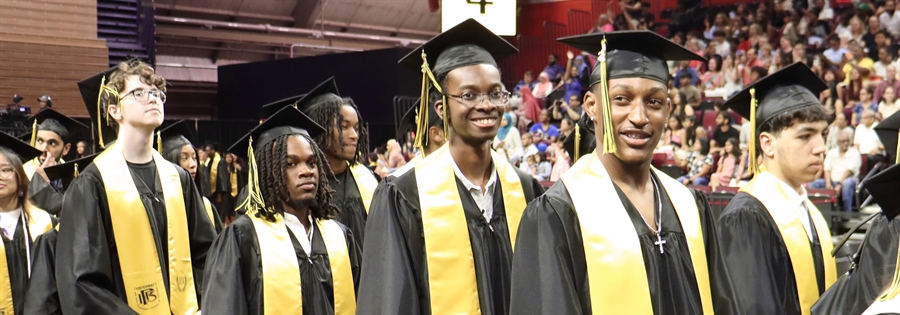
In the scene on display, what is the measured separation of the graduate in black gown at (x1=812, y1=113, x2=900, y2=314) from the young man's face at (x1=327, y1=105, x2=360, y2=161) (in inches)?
99.3

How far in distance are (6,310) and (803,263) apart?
3837 mm

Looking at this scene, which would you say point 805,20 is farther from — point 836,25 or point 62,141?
point 62,141

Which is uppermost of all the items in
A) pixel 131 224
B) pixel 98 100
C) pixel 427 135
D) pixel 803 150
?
pixel 98 100

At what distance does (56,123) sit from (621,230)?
216 inches

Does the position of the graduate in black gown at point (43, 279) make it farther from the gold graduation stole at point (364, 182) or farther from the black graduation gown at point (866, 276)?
the black graduation gown at point (866, 276)

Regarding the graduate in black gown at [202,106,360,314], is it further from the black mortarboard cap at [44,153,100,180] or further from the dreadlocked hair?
the black mortarboard cap at [44,153,100,180]

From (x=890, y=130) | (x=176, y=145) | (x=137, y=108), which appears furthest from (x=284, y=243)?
(x=176, y=145)

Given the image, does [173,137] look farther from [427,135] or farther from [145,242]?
[427,135]

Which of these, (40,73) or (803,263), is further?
(40,73)

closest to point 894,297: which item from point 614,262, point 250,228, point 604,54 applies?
point 614,262

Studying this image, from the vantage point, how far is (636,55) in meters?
2.74

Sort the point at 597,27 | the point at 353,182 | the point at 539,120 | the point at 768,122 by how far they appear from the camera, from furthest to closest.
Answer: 1. the point at 597,27
2. the point at 539,120
3. the point at 353,182
4. the point at 768,122

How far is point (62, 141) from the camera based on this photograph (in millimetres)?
6992

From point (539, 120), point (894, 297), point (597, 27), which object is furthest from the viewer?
point (597, 27)
